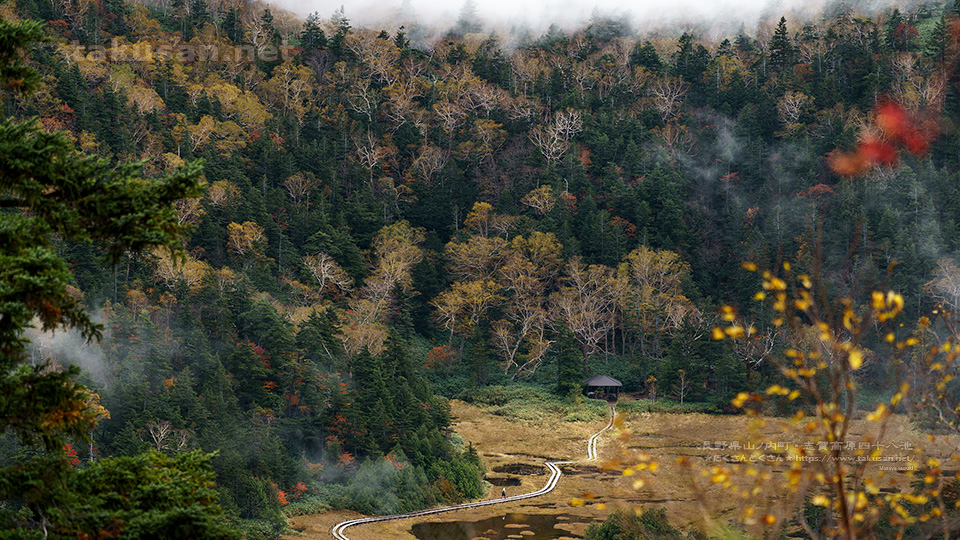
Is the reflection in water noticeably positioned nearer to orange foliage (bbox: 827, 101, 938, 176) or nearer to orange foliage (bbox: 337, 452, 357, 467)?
orange foliage (bbox: 337, 452, 357, 467)

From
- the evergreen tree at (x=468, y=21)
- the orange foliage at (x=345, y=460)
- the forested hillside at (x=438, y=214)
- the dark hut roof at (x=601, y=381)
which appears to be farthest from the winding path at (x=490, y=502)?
the evergreen tree at (x=468, y=21)

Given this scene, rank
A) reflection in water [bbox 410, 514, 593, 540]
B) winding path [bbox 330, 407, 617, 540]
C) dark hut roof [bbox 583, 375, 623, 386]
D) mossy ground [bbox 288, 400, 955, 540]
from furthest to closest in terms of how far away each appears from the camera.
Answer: dark hut roof [bbox 583, 375, 623, 386] → mossy ground [bbox 288, 400, 955, 540] → winding path [bbox 330, 407, 617, 540] → reflection in water [bbox 410, 514, 593, 540]

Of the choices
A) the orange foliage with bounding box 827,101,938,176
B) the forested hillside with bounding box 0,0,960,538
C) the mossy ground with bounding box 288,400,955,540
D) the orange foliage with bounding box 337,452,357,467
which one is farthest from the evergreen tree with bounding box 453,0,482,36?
the orange foliage with bounding box 337,452,357,467

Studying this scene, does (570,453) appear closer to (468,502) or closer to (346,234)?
(468,502)

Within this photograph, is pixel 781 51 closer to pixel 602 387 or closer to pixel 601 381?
pixel 602 387

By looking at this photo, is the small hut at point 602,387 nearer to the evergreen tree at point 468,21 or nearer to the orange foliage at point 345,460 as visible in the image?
the orange foliage at point 345,460

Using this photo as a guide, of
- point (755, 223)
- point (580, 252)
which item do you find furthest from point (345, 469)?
point (755, 223)
